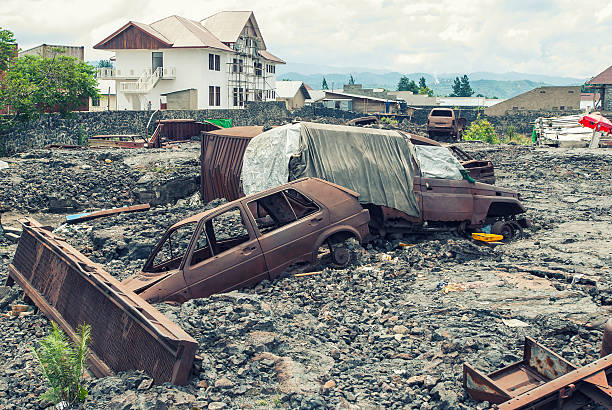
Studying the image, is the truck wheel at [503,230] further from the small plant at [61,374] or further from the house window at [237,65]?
the house window at [237,65]

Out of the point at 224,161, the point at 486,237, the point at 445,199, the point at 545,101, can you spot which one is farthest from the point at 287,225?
the point at 545,101

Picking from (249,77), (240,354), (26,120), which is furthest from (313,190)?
(249,77)

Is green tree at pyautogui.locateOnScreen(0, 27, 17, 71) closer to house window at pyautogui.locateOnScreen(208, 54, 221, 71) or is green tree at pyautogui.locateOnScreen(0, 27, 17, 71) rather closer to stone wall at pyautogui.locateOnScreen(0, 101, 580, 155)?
stone wall at pyautogui.locateOnScreen(0, 101, 580, 155)

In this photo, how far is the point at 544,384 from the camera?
4664 millimetres

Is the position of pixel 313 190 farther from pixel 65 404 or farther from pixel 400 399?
pixel 65 404

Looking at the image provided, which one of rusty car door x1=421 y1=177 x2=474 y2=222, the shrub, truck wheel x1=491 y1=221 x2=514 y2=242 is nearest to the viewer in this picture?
rusty car door x1=421 y1=177 x2=474 y2=222

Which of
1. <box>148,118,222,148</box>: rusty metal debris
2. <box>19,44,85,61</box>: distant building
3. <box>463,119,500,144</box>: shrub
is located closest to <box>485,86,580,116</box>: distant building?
<box>463,119,500,144</box>: shrub

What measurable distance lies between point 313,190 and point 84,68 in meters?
28.4

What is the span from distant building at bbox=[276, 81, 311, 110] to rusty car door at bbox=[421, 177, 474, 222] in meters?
57.8

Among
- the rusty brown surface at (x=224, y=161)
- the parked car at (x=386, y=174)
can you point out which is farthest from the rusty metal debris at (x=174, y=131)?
the parked car at (x=386, y=174)

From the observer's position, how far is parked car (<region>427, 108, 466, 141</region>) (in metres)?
31.4

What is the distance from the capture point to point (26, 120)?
27.2 m

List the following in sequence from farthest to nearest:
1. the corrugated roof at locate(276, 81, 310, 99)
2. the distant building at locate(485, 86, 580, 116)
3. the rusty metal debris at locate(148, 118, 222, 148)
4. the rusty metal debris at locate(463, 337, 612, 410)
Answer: the corrugated roof at locate(276, 81, 310, 99) → the distant building at locate(485, 86, 580, 116) → the rusty metal debris at locate(148, 118, 222, 148) → the rusty metal debris at locate(463, 337, 612, 410)

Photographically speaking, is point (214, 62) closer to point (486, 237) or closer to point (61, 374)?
point (486, 237)
